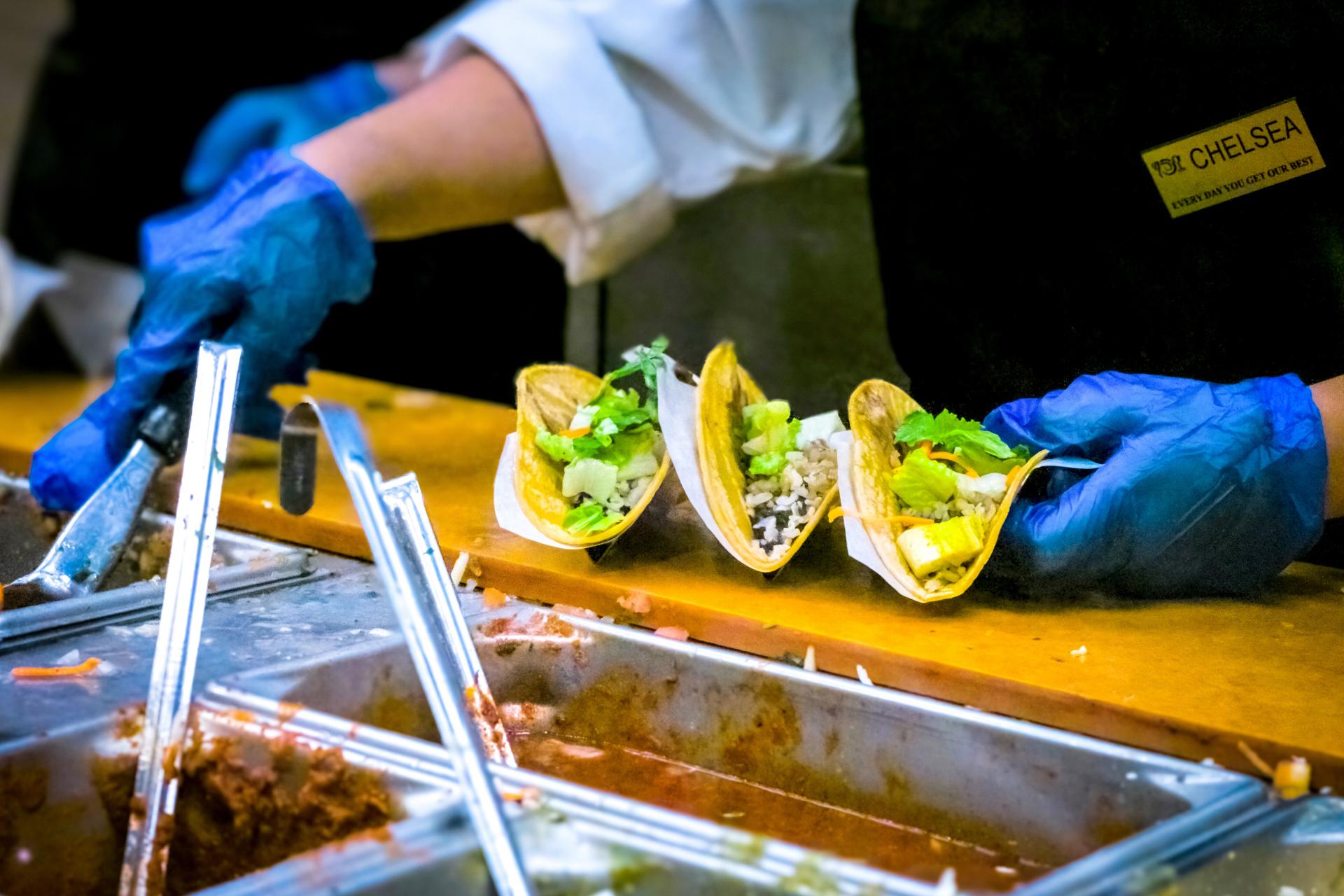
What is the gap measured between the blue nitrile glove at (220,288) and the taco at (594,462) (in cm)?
44

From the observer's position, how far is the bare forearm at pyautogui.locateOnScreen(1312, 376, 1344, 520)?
1.18m

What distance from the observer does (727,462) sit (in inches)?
50.7

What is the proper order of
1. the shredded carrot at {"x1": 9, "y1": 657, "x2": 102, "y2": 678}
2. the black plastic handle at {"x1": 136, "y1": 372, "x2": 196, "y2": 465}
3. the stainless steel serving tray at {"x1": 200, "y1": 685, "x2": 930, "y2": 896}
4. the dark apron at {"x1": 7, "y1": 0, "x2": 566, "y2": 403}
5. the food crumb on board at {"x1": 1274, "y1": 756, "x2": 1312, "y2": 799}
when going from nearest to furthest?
the stainless steel serving tray at {"x1": 200, "y1": 685, "x2": 930, "y2": 896} → the food crumb on board at {"x1": 1274, "y1": 756, "x2": 1312, "y2": 799} → the shredded carrot at {"x1": 9, "y1": 657, "x2": 102, "y2": 678} → the black plastic handle at {"x1": 136, "y1": 372, "x2": 196, "y2": 465} → the dark apron at {"x1": 7, "y1": 0, "x2": 566, "y2": 403}

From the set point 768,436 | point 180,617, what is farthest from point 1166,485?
point 180,617

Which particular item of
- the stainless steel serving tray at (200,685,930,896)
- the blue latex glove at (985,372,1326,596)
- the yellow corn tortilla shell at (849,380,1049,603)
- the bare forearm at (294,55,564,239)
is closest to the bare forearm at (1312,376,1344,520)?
the blue latex glove at (985,372,1326,596)

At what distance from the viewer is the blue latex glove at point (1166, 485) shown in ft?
3.84

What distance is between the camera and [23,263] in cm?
306

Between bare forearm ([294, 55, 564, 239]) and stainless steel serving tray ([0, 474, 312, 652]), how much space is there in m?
0.52

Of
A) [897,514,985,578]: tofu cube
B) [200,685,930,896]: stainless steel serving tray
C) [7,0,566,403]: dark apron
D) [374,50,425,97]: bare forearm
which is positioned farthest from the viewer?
[7,0,566,403]: dark apron

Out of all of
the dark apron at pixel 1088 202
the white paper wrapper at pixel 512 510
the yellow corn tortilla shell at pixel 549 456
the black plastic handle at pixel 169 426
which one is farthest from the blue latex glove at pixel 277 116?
the white paper wrapper at pixel 512 510

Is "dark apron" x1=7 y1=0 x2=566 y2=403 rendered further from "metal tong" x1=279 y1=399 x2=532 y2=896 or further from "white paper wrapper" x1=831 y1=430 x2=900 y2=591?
"metal tong" x1=279 y1=399 x2=532 y2=896

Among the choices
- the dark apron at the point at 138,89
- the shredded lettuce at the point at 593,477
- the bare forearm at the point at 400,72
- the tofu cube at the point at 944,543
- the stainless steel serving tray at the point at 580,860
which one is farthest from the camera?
the dark apron at the point at 138,89

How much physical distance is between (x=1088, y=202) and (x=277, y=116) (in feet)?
6.74

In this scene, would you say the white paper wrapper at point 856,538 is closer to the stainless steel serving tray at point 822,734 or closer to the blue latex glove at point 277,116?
the stainless steel serving tray at point 822,734
